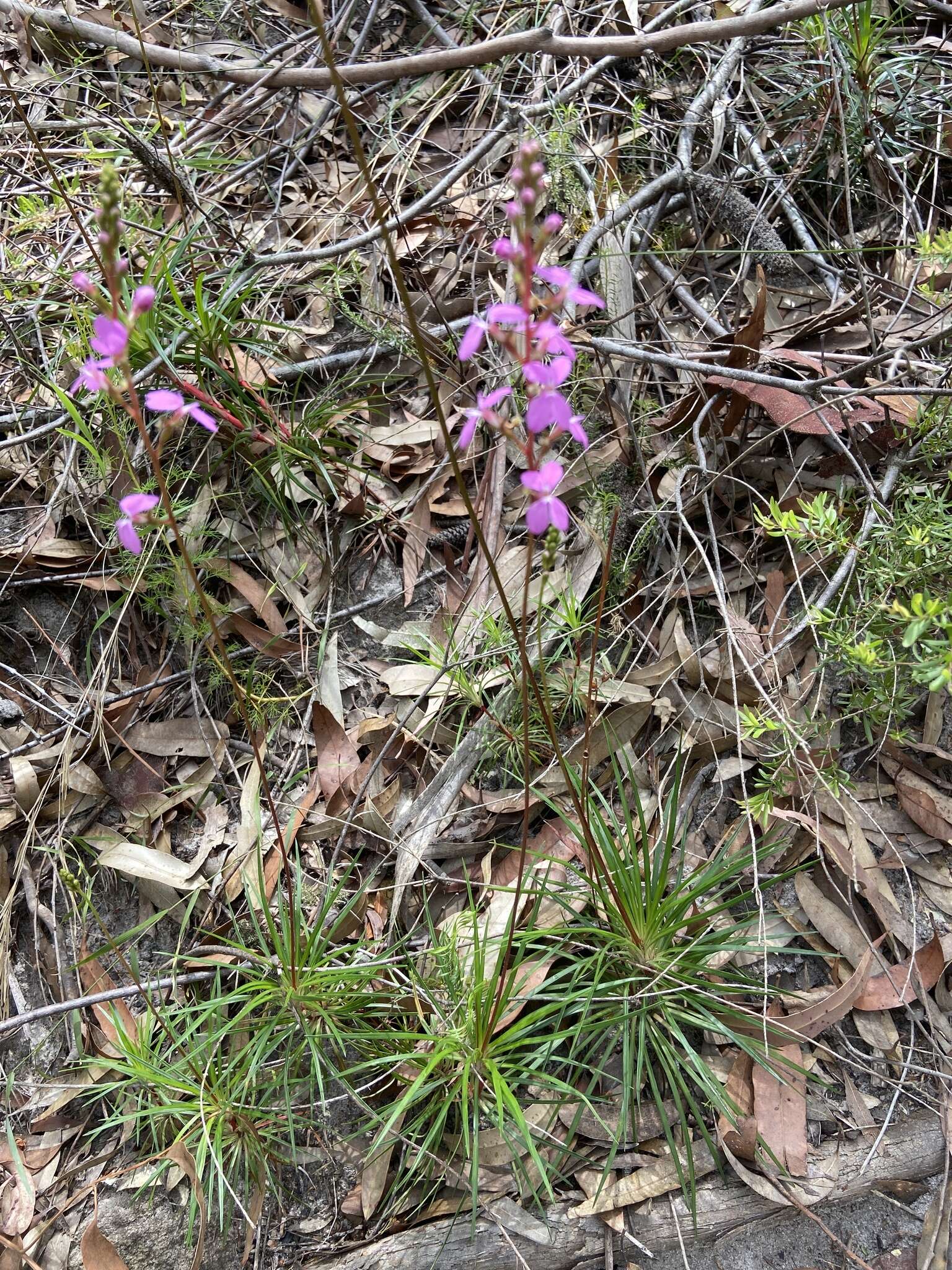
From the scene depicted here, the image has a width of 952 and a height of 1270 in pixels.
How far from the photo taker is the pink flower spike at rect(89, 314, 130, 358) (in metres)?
1.12

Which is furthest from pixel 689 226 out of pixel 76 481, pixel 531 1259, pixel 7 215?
pixel 531 1259

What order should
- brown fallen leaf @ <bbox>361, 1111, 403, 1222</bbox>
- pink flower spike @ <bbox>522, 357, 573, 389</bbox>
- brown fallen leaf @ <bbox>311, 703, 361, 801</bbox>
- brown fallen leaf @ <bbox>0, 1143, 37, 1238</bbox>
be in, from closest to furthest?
pink flower spike @ <bbox>522, 357, 573, 389</bbox>
brown fallen leaf @ <bbox>361, 1111, 403, 1222</bbox>
brown fallen leaf @ <bbox>0, 1143, 37, 1238</bbox>
brown fallen leaf @ <bbox>311, 703, 361, 801</bbox>

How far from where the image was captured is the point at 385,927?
7.23ft

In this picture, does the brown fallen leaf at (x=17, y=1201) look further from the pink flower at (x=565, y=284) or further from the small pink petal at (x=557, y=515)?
the pink flower at (x=565, y=284)

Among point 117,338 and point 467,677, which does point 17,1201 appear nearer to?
point 467,677

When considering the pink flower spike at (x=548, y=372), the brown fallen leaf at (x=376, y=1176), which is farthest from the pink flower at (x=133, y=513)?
the brown fallen leaf at (x=376, y=1176)

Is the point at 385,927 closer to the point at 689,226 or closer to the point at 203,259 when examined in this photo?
the point at 203,259

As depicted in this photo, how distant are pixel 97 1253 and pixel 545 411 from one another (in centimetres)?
221

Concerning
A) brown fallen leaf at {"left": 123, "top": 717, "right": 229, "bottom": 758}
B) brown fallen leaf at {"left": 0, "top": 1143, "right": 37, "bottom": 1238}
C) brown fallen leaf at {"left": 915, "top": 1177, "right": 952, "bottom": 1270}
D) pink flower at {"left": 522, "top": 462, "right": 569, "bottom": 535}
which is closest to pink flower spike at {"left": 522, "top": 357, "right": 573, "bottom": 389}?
pink flower at {"left": 522, "top": 462, "right": 569, "bottom": 535}

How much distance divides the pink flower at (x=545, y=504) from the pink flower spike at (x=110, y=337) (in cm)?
Result: 58

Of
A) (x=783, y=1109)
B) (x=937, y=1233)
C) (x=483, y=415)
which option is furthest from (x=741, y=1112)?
(x=483, y=415)

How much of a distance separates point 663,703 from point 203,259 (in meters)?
2.04

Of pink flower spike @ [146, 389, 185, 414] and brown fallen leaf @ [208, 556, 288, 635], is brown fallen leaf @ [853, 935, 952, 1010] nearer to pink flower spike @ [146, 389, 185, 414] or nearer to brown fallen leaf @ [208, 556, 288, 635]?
brown fallen leaf @ [208, 556, 288, 635]

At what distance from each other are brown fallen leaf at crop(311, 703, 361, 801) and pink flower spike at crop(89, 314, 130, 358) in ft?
Answer: 4.65
